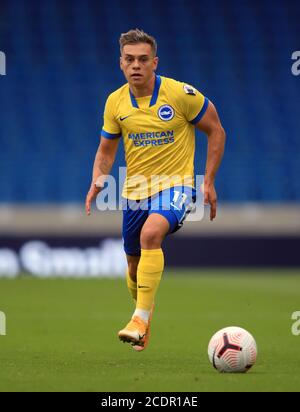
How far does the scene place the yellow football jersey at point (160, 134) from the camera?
7734mm

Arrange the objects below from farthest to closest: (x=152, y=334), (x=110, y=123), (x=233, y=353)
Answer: (x=152, y=334) → (x=110, y=123) → (x=233, y=353)

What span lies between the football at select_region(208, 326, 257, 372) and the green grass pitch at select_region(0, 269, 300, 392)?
10 cm

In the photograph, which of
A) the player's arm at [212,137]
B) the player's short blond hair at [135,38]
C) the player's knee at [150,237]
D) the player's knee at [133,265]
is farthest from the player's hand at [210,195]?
the player's short blond hair at [135,38]

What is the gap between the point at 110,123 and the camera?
8.00 m

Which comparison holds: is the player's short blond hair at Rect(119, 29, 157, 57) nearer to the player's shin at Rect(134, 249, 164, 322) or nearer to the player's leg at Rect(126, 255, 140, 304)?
the player's shin at Rect(134, 249, 164, 322)

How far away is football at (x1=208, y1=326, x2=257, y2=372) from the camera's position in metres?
6.71

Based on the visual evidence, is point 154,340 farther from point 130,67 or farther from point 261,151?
point 261,151

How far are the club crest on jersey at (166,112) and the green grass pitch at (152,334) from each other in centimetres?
175

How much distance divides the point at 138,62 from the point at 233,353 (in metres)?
2.25

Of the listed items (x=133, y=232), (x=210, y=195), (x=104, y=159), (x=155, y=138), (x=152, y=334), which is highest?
(x=155, y=138)

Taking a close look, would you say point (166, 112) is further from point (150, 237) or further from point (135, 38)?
point (150, 237)

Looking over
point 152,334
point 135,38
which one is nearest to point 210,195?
point 135,38

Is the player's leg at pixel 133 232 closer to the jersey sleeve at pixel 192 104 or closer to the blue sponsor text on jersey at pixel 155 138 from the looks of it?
the blue sponsor text on jersey at pixel 155 138
